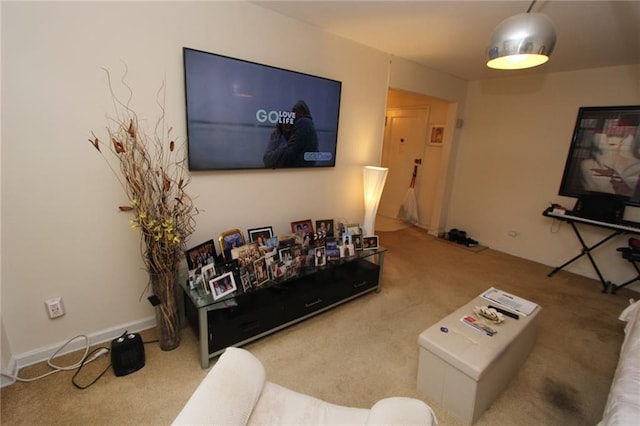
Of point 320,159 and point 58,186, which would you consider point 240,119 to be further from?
point 58,186

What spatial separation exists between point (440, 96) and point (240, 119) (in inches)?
114

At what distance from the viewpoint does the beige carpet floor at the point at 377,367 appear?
156 cm

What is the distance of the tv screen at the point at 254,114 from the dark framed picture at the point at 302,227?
521 millimetres

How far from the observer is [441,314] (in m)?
2.55

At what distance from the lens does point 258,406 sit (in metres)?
1.12

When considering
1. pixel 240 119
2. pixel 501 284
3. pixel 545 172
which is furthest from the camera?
pixel 545 172

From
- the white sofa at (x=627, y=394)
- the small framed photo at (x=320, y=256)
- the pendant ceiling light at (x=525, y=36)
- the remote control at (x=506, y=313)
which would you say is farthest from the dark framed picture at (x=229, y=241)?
→ the white sofa at (x=627, y=394)

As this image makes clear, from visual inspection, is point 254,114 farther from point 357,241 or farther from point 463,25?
point 463,25

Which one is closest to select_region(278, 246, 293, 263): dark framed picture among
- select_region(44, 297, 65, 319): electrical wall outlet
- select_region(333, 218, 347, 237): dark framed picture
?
select_region(333, 218, 347, 237): dark framed picture

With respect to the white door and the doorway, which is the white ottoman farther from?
the white door

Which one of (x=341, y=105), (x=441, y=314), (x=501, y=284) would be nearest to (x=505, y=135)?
(x=501, y=284)

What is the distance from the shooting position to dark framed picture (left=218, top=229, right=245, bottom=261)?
2191 millimetres

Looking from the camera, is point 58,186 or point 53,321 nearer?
point 58,186

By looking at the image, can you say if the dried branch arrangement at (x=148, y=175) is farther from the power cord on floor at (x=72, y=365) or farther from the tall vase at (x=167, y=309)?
the power cord on floor at (x=72, y=365)
